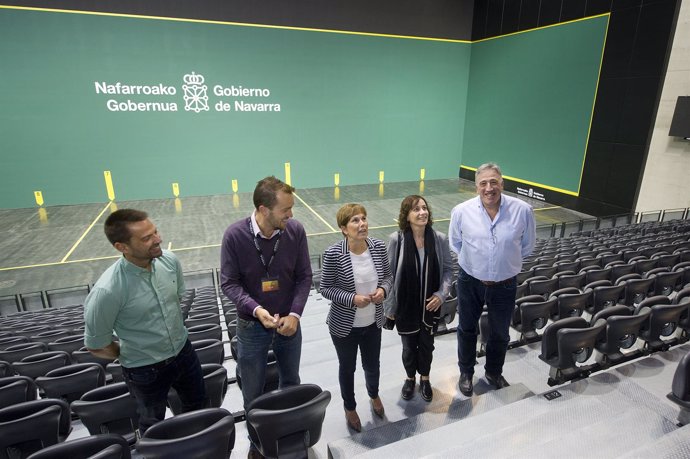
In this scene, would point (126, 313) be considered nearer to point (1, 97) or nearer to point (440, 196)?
point (440, 196)

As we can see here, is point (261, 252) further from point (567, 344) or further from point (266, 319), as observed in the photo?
point (567, 344)

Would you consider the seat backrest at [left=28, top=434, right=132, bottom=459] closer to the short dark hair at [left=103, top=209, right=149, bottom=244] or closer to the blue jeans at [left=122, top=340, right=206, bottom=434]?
the blue jeans at [left=122, top=340, right=206, bottom=434]

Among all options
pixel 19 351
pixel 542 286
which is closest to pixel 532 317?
pixel 542 286

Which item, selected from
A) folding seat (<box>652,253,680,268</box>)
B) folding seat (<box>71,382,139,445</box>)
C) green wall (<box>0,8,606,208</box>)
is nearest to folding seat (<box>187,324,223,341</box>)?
folding seat (<box>71,382,139,445</box>)

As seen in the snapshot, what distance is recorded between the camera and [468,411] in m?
2.73

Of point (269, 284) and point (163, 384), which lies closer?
point (163, 384)

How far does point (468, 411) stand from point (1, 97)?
1923cm

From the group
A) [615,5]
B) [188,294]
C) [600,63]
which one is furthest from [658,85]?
[188,294]

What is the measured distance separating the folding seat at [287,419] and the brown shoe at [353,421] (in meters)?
0.68

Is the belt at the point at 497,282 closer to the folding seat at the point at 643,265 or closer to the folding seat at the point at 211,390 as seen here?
the folding seat at the point at 211,390

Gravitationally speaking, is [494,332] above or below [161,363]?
below

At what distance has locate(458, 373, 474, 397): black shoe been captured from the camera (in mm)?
3040

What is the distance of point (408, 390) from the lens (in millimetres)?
3029

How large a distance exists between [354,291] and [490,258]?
1.05m
